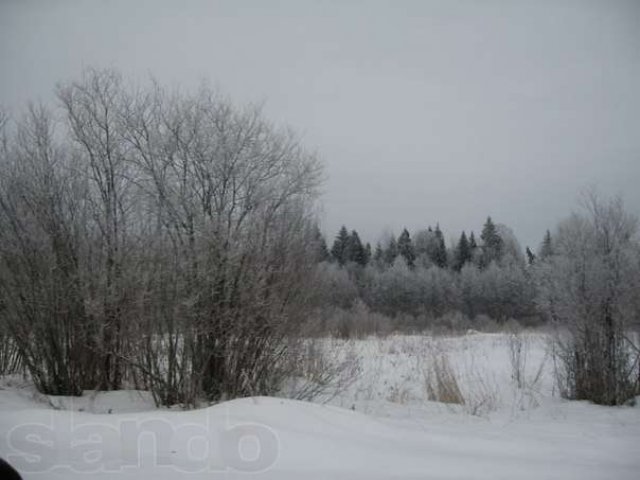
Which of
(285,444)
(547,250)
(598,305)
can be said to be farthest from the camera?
(547,250)

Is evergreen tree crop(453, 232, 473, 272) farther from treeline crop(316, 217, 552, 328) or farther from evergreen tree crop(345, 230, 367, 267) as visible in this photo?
evergreen tree crop(345, 230, 367, 267)

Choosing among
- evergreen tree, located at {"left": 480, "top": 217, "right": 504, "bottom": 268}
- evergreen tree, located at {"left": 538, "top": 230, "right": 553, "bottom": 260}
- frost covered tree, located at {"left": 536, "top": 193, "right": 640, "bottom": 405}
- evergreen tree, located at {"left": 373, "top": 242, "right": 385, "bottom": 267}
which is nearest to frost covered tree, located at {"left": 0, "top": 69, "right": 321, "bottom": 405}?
frost covered tree, located at {"left": 536, "top": 193, "right": 640, "bottom": 405}

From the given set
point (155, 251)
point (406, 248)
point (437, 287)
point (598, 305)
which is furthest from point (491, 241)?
point (155, 251)

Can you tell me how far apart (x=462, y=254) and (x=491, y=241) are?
712 cm

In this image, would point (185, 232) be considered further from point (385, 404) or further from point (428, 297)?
point (428, 297)

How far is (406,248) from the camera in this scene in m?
60.9

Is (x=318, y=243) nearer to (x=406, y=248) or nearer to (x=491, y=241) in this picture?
(x=406, y=248)

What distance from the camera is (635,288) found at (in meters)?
8.47

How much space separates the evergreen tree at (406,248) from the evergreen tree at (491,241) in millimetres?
9694

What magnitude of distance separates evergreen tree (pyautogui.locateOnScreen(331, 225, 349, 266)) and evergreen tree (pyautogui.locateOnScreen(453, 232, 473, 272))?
52.3 ft

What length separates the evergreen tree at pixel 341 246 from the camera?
50.5m

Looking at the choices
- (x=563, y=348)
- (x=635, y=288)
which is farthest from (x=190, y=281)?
(x=635, y=288)

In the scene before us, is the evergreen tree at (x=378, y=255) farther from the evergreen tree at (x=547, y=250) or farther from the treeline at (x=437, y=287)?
the evergreen tree at (x=547, y=250)

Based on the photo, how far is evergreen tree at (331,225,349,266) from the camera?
50459mm
